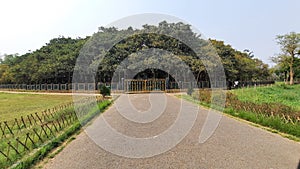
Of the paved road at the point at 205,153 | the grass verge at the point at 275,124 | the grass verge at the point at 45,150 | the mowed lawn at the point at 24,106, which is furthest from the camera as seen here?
the mowed lawn at the point at 24,106

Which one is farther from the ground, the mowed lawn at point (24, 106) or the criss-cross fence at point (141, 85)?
the criss-cross fence at point (141, 85)

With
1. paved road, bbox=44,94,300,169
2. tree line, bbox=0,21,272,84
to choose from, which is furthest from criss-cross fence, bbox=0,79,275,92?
paved road, bbox=44,94,300,169

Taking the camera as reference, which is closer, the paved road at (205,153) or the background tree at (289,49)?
the paved road at (205,153)

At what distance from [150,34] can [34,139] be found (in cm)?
2436

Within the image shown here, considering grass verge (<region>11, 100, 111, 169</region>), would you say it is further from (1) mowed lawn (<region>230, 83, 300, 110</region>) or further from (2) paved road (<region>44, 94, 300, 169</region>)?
(1) mowed lawn (<region>230, 83, 300, 110</region>)

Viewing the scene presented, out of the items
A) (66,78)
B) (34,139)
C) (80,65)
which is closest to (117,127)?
(34,139)

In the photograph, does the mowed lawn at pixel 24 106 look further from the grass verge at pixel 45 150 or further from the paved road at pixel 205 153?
the paved road at pixel 205 153

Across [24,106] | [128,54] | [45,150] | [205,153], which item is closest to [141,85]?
[128,54]

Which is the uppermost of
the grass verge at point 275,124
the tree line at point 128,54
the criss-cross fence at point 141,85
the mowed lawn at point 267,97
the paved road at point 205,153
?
the tree line at point 128,54

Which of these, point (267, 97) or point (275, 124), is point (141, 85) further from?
point (275, 124)

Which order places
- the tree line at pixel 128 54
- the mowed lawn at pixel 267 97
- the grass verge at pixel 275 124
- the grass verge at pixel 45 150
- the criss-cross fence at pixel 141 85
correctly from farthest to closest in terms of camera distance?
the tree line at pixel 128 54 → the criss-cross fence at pixel 141 85 → the mowed lawn at pixel 267 97 → the grass verge at pixel 275 124 → the grass verge at pixel 45 150

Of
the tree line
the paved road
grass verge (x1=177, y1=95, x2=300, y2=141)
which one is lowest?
the paved road

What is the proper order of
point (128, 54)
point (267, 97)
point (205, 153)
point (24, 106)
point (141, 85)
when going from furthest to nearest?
point (128, 54) → point (141, 85) → point (267, 97) → point (24, 106) → point (205, 153)

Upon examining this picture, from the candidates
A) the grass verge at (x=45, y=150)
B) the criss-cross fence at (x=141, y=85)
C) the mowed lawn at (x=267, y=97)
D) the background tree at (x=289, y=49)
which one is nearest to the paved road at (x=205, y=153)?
the grass verge at (x=45, y=150)
